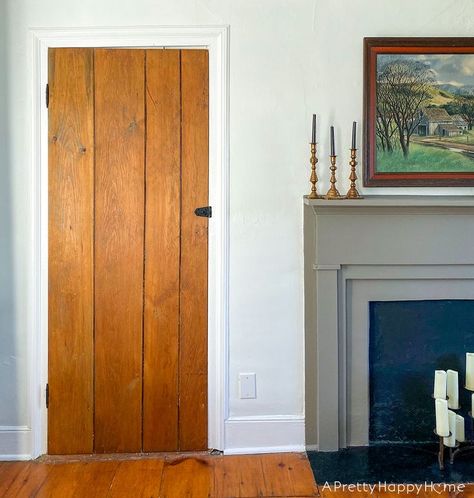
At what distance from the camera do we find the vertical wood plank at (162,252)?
2945 mm

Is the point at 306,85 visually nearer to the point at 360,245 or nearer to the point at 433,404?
the point at 360,245

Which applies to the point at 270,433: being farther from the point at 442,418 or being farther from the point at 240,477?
the point at 442,418

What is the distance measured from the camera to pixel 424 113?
2.96 meters

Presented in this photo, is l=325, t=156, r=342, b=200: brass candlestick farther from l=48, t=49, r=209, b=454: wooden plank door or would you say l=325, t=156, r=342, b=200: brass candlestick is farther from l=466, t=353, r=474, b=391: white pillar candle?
l=466, t=353, r=474, b=391: white pillar candle

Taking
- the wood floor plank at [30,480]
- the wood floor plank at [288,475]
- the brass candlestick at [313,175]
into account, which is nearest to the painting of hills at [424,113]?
the brass candlestick at [313,175]

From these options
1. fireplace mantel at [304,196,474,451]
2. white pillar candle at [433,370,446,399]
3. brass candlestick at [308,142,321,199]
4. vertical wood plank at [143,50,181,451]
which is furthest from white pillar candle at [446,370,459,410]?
vertical wood plank at [143,50,181,451]

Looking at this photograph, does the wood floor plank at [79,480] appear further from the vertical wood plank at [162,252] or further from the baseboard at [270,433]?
the baseboard at [270,433]

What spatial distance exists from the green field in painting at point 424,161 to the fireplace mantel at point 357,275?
125mm

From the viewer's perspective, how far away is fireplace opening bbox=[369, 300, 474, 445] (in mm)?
3031

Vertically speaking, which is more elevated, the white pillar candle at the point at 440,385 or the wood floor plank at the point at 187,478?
the white pillar candle at the point at 440,385

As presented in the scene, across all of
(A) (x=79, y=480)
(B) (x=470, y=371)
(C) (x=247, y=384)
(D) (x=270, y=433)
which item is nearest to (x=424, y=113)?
(B) (x=470, y=371)

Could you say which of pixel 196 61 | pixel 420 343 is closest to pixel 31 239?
pixel 196 61

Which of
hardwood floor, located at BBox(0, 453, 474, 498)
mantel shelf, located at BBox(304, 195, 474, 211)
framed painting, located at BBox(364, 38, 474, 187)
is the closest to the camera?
hardwood floor, located at BBox(0, 453, 474, 498)

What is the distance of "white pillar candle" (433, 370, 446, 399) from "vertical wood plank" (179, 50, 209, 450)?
99cm
